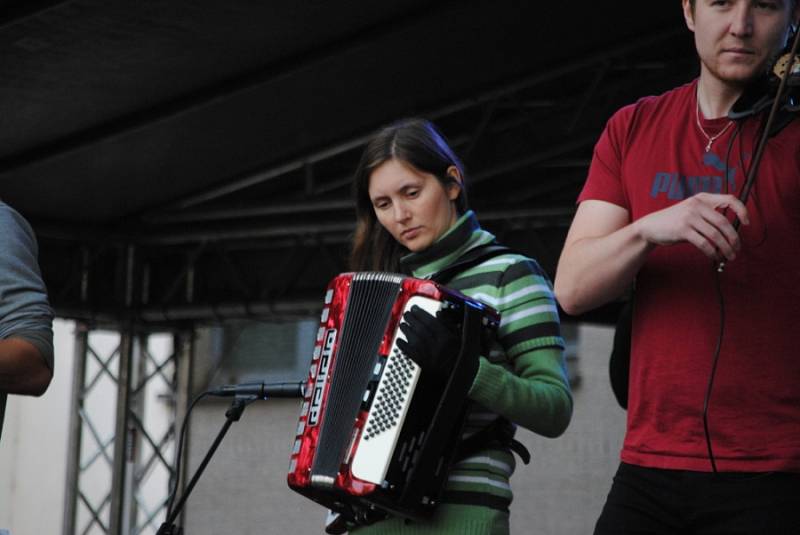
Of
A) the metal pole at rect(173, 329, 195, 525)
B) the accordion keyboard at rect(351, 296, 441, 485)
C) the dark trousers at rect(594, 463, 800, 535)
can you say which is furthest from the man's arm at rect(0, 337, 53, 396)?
the metal pole at rect(173, 329, 195, 525)

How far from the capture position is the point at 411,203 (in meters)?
2.65

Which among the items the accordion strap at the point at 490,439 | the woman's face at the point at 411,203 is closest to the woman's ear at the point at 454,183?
the woman's face at the point at 411,203

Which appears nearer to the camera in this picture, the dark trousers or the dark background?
the dark trousers

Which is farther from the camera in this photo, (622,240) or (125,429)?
(125,429)

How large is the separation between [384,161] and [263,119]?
429cm

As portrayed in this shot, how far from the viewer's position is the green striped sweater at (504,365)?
7.55ft

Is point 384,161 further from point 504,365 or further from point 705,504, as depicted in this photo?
point 705,504

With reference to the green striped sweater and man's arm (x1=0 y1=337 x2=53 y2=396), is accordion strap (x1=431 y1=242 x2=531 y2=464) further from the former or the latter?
man's arm (x1=0 y1=337 x2=53 y2=396)

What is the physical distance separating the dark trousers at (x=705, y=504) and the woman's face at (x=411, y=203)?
0.94 meters

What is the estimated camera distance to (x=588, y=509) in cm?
816

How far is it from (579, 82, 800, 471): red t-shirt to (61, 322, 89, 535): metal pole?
7.04 metres

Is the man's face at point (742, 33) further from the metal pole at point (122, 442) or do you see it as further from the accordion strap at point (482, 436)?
the metal pole at point (122, 442)

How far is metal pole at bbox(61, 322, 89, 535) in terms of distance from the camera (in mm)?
8297

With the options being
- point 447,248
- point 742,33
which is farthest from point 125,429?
point 742,33
